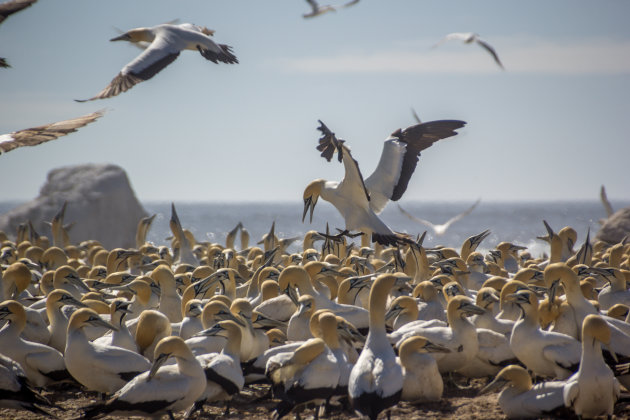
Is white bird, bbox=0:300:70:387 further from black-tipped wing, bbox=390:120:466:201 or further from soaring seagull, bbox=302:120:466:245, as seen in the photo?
black-tipped wing, bbox=390:120:466:201

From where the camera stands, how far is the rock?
708 inches

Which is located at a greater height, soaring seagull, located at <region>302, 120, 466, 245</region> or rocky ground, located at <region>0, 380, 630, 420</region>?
soaring seagull, located at <region>302, 120, 466, 245</region>

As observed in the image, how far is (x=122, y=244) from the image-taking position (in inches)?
912

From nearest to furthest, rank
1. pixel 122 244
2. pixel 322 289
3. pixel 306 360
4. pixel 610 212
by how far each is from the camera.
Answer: pixel 306 360 < pixel 322 289 < pixel 610 212 < pixel 122 244

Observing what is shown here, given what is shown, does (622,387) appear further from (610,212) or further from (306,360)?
(610,212)

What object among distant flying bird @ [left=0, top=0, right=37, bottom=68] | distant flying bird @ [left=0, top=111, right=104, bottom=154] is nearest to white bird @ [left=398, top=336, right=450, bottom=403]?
distant flying bird @ [left=0, top=111, right=104, bottom=154]

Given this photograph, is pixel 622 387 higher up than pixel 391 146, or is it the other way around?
pixel 391 146

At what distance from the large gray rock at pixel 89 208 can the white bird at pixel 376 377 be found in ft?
59.2

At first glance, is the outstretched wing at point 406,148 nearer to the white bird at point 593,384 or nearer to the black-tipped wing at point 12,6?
the white bird at point 593,384

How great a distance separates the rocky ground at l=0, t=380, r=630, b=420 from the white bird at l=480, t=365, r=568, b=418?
0.14m

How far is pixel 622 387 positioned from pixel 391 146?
12.9 feet

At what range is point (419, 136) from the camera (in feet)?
29.9

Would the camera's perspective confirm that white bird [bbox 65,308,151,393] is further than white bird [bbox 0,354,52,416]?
Yes

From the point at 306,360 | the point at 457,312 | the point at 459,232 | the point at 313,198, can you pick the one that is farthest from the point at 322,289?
the point at 459,232
